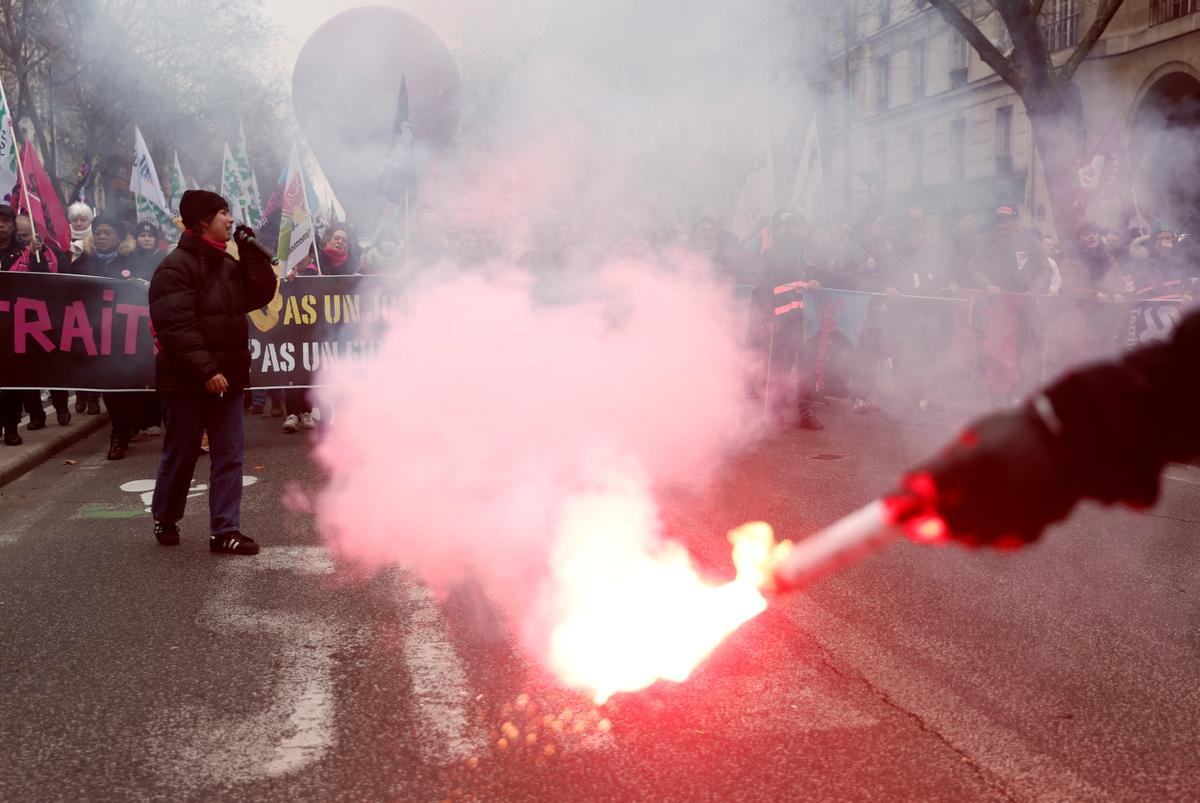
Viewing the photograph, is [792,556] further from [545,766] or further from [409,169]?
[409,169]

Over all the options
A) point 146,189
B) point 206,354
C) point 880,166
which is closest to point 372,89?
point 146,189

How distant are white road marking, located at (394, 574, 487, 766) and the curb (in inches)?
207

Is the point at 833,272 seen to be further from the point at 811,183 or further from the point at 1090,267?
the point at 1090,267

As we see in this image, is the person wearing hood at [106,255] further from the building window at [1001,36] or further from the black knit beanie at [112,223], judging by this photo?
the building window at [1001,36]

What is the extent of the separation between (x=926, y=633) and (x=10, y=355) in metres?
8.58

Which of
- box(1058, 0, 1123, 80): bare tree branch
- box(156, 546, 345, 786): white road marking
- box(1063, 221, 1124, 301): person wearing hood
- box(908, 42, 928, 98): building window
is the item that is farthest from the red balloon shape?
box(908, 42, 928, 98): building window

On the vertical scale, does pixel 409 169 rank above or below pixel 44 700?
above

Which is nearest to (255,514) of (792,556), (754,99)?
(754,99)

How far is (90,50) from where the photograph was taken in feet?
79.5

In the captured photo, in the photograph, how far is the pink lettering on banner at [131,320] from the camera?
10711 mm

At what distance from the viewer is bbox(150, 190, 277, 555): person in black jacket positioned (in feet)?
20.5

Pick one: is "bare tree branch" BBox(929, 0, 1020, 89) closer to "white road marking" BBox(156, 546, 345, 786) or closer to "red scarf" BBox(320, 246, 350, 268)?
"red scarf" BBox(320, 246, 350, 268)

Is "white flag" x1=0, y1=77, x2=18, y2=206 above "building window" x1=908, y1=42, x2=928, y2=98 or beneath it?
beneath

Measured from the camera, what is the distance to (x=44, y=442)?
34.2 ft
